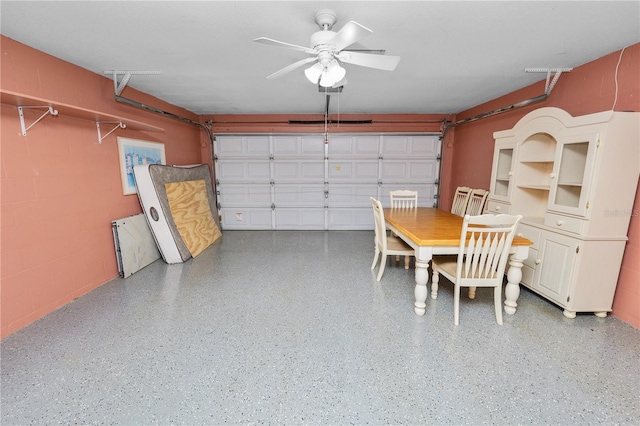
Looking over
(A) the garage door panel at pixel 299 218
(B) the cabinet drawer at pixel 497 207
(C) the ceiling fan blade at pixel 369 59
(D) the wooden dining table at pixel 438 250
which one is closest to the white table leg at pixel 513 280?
(D) the wooden dining table at pixel 438 250

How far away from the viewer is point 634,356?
194 cm

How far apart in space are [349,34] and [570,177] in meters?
2.45

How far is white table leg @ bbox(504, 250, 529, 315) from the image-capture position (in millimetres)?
2337

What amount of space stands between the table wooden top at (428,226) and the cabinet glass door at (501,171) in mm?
669

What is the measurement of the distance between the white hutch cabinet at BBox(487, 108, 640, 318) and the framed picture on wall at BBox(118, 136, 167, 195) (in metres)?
4.70

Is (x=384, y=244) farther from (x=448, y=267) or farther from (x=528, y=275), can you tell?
(x=528, y=275)

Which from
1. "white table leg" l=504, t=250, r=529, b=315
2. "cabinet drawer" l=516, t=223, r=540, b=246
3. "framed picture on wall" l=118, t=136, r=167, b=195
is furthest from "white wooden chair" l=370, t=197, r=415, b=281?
"framed picture on wall" l=118, t=136, r=167, b=195

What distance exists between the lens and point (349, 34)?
5.14ft

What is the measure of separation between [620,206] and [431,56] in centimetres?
205

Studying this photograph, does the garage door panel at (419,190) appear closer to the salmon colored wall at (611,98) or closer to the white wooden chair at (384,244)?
the salmon colored wall at (611,98)

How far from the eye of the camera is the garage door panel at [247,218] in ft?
19.3

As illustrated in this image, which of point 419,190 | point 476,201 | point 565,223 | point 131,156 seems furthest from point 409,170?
point 131,156

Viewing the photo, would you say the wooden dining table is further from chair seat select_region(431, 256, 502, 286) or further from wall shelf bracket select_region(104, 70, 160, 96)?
wall shelf bracket select_region(104, 70, 160, 96)

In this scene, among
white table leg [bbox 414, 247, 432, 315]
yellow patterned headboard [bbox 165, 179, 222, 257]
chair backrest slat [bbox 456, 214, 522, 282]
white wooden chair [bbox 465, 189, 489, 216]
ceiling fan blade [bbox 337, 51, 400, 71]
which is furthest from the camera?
yellow patterned headboard [bbox 165, 179, 222, 257]
